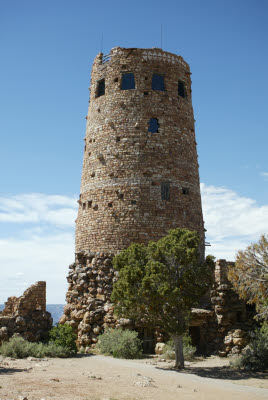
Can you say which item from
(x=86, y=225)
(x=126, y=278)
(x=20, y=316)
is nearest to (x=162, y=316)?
(x=126, y=278)

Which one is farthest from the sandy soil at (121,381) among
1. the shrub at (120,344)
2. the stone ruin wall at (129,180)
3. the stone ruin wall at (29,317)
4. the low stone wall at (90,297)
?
the stone ruin wall at (129,180)

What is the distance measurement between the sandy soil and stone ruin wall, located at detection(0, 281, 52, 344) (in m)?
3.26

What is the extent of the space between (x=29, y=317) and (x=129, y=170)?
11200 millimetres

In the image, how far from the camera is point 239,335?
21.1 m

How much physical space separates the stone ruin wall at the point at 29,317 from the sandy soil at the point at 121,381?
10.7 feet

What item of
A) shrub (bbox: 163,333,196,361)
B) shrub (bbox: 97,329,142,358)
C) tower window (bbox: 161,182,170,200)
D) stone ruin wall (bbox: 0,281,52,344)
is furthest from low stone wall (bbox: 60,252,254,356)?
tower window (bbox: 161,182,170,200)

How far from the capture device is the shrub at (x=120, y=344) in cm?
2080

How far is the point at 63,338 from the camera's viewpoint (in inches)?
848

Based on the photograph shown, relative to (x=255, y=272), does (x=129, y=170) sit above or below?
above

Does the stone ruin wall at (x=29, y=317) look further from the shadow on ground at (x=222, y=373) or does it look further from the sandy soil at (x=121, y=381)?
the shadow on ground at (x=222, y=373)

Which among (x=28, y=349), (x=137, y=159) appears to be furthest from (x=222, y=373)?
(x=137, y=159)

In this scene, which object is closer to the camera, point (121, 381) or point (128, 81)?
point (121, 381)

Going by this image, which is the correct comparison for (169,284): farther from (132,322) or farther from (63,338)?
(63,338)

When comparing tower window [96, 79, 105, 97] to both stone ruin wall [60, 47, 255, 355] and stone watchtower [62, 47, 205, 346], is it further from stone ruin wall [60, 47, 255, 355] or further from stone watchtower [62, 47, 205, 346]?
stone ruin wall [60, 47, 255, 355]
